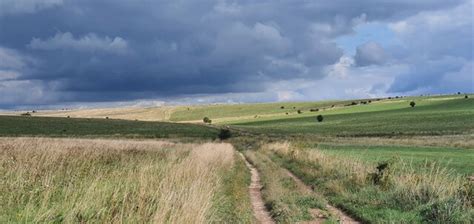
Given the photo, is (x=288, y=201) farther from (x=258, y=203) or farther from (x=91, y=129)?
(x=91, y=129)

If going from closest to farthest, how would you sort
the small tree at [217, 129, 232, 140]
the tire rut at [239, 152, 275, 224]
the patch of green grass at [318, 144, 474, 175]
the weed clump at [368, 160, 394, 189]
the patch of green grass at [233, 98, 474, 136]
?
1. the tire rut at [239, 152, 275, 224]
2. the weed clump at [368, 160, 394, 189]
3. the patch of green grass at [318, 144, 474, 175]
4. the patch of green grass at [233, 98, 474, 136]
5. the small tree at [217, 129, 232, 140]

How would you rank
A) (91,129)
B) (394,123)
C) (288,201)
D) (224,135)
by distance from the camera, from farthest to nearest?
(394,123), (91,129), (224,135), (288,201)

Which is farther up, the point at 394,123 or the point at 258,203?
the point at 258,203

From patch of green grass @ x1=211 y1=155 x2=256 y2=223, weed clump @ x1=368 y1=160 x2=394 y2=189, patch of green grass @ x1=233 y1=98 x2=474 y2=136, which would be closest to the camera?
patch of green grass @ x1=211 y1=155 x2=256 y2=223

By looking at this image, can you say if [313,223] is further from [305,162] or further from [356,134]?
[356,134]

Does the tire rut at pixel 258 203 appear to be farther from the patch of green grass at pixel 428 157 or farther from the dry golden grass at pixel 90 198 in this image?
the patch of green grass at pixel 428 157

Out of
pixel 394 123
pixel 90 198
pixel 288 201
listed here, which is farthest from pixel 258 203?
pixel 394 123

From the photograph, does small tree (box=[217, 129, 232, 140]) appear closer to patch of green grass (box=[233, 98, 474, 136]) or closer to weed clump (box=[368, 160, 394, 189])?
patch of green grass (box=[233, 98, 474, 136])

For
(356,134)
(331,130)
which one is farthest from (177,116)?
(356,134)

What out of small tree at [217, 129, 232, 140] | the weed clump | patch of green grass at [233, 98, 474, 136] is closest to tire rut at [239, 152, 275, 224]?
the weed clump

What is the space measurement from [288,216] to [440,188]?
5079 mm

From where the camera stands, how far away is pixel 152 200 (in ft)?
32.9

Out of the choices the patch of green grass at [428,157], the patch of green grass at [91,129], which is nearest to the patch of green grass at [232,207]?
the patch of green grass at [428,157]

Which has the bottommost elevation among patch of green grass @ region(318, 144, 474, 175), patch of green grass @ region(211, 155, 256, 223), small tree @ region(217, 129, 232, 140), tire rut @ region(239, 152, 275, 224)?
small tree @ region(217, 129, 232, 140)
